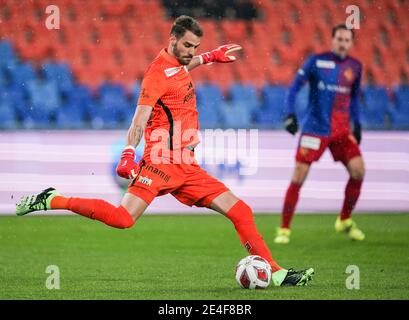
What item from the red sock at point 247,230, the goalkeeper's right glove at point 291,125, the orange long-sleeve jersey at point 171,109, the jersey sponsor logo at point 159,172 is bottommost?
the red sock at point 247,230

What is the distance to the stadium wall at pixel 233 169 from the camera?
10.6 m

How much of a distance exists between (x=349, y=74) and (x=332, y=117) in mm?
434

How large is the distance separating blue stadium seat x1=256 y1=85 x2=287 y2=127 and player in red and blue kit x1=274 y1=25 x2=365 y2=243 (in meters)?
3.16

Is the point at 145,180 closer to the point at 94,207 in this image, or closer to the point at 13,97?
the point at 94,207

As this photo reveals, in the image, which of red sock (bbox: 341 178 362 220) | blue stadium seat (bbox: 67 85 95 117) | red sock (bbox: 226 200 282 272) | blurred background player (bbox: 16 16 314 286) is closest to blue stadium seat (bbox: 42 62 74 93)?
blue stadium seat (bbox: 67 85 95 117)

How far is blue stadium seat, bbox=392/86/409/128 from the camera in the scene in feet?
41.0

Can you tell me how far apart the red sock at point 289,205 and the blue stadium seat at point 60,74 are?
452 cm

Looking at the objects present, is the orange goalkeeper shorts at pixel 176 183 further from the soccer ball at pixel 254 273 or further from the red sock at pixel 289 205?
the red sock at pixel 289 205

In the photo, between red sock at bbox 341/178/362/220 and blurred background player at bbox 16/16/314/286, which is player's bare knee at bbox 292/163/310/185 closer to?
red sock at bbox 341/178/362/220

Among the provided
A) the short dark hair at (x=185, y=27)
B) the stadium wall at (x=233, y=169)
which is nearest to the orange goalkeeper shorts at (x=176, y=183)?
the short dark hair at (x=185, y=27)

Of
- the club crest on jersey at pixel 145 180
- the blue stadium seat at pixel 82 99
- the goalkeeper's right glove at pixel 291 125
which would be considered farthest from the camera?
the blue stadium seat at pixel 82 99

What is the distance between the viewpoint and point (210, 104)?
1227 centimetres
